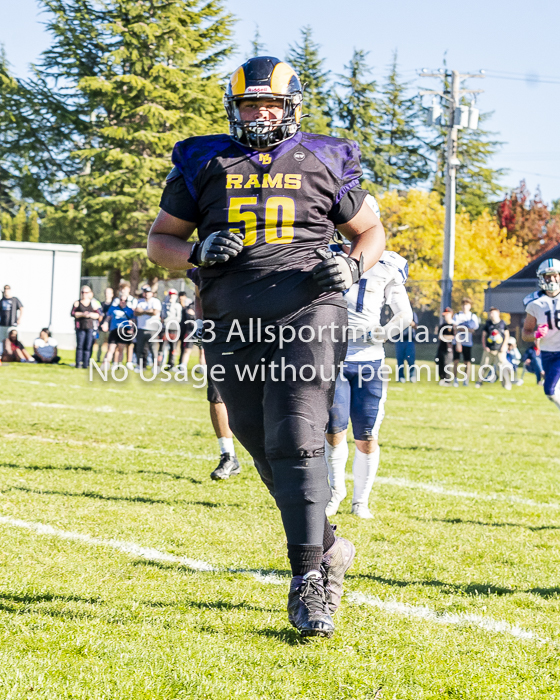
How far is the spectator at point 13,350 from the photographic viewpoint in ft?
65.3

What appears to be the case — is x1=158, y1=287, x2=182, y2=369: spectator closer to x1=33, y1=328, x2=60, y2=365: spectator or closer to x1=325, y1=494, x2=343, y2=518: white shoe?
x1=33, y1=328, x2=60, y2=365: spectator

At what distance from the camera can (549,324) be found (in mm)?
8469

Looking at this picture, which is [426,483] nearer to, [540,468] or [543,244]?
[540,468]

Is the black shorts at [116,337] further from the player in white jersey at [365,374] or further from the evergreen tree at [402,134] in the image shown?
the evergreen tree at [402,134]

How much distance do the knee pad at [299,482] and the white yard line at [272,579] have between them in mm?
771

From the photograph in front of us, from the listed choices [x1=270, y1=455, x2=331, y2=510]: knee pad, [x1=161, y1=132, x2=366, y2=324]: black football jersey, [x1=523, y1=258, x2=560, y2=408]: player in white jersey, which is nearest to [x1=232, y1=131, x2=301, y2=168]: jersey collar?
[x1=161, y1=132, x2=366, y2=324]: black football jersey

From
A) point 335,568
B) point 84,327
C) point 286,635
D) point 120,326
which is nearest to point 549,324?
point 335,568

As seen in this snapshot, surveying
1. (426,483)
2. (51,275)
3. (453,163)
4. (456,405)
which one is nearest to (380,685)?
(426,483)

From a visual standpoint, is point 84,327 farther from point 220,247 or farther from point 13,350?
point 220,247

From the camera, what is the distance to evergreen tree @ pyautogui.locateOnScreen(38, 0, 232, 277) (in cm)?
3578

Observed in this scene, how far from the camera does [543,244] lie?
185ft

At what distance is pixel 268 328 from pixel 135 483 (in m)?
3.39

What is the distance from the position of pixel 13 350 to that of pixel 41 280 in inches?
209

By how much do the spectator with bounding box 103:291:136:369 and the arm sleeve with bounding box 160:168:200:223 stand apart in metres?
→ 15.1
